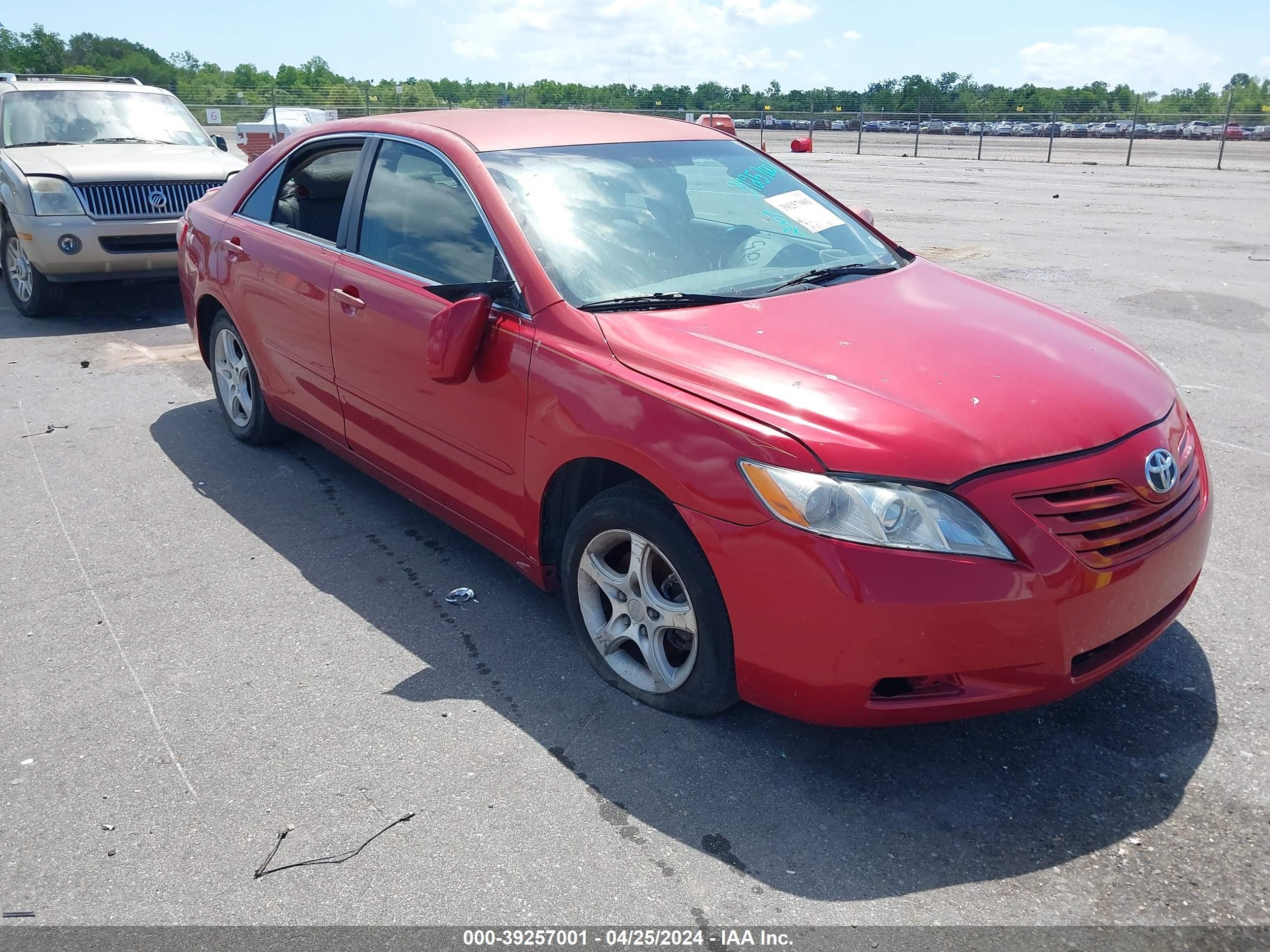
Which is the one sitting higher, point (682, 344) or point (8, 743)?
point (682, 344)

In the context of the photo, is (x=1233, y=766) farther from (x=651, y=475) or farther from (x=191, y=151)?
(x=191, y=151)

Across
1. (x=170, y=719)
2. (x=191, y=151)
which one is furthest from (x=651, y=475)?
(x=191, y=151)

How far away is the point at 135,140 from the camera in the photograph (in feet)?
31.8

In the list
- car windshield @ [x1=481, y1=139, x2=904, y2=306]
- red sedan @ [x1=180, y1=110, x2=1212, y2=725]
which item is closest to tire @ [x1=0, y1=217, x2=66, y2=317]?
red sedan @ [x1=180, y1=110, x2=1212, y2=725]

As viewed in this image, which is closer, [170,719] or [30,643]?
[170,719]

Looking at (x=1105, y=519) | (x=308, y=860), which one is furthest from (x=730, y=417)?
(x=308, y=860)

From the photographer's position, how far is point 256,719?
3.26 m

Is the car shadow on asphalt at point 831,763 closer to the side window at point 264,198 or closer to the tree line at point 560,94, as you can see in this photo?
the side window at point 264,198

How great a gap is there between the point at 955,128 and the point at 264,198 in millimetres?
41240

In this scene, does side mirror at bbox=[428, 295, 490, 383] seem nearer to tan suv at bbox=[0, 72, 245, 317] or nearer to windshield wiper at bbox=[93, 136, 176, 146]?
tan suv at bbox=[0, 72, 245, 317]

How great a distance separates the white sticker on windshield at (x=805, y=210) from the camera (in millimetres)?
4242

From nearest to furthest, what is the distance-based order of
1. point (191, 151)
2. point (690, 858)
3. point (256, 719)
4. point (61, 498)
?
1. point (690, 858)
2. point (256, 719)
3. point (61, 498)
4. point (191, 151)

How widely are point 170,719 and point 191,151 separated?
774 centimetres

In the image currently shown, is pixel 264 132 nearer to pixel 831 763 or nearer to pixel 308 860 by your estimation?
pixel 308 860
